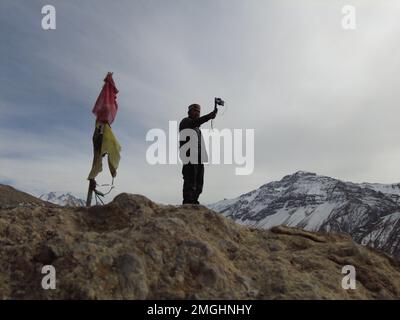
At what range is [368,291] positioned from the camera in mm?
7160

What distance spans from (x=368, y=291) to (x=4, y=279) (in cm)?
603

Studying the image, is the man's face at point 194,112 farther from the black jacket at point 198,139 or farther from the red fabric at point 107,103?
the red fabric at point 107,103

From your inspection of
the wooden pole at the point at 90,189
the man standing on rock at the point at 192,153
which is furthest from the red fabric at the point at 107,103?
the man standing on rock at the point at 192,153

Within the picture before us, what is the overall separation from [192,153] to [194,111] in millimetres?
1200

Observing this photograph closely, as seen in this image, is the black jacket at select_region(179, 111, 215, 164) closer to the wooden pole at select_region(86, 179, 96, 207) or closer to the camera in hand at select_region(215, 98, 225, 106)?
the camera in hand at select_region(215, 98, 225, 106)

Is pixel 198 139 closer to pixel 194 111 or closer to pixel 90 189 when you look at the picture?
A: pixel 194 111

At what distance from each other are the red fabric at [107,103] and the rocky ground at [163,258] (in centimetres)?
253

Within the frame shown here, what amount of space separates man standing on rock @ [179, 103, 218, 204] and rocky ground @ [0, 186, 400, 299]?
1822mm

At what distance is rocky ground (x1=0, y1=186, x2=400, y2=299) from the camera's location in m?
5.89

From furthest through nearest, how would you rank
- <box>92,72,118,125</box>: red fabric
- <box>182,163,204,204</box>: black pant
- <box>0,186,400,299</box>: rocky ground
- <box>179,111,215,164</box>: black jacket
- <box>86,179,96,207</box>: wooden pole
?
1. <box>179,111,215,164</box>: black jacket
2. <box>182,163,204,204</box>: black pant
3. <box>92,72,118,125</box>: red fabric
4. <box>86,179,96,207</box>: wooden pole
5. <box>0,186,400,299</box>: rocky ground

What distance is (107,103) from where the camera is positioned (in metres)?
10.3

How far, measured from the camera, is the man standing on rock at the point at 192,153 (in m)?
10.5

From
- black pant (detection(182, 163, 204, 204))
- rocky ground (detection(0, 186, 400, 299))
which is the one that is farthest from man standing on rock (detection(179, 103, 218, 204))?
rocky ground (detection(0, 186, 400, 299))

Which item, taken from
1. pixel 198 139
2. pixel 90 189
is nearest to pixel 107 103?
pixel 90 189
